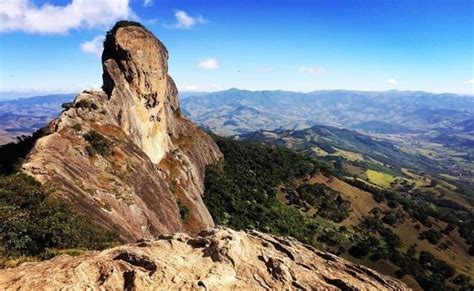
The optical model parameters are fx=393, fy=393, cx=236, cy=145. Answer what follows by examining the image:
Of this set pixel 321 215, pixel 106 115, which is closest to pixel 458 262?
pixel 321 215

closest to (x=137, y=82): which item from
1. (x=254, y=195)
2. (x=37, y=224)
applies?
(x=37, y=224)

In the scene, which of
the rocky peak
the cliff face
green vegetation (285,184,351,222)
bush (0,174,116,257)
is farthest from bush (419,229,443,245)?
bush (0,174,116,257)

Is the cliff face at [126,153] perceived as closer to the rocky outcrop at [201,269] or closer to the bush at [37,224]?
the bush at [37,224]

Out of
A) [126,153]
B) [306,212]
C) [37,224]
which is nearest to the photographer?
[37,224]

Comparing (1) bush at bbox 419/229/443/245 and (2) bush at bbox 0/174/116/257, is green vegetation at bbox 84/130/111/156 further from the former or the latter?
(1) bush at bbox 419/229/443/245

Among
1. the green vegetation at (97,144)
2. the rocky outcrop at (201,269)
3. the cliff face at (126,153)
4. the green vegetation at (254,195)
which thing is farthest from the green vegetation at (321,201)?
the rocky outcrop at (201,269)

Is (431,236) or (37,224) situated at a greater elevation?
(37,224)

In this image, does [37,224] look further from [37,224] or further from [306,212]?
[306,212]
